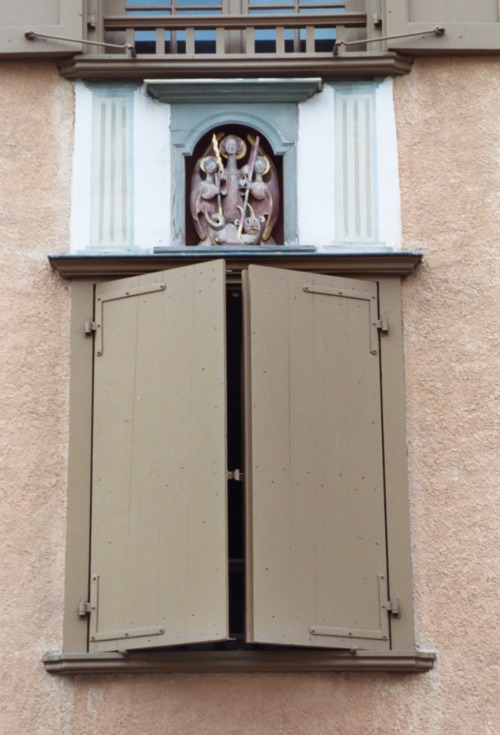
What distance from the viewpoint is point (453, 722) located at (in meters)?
10.8

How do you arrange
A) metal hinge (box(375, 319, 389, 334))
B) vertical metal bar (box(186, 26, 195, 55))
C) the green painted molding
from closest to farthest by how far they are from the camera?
metal hinge (box(375, 319, 389, 334))
the green painted molding
vertical metal bar (box(186, 26, 195, 55))

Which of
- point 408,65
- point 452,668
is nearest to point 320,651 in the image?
point 452,668

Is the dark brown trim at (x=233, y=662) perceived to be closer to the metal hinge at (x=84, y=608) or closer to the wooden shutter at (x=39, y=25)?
the metal hinge at (x=84, y=608)

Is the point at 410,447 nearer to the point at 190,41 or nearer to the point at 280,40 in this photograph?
the point at 280,40

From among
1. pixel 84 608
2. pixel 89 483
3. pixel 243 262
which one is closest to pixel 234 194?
pixel 243 262

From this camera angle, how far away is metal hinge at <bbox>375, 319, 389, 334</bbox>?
1137 centimetres

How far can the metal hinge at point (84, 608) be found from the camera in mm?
10867

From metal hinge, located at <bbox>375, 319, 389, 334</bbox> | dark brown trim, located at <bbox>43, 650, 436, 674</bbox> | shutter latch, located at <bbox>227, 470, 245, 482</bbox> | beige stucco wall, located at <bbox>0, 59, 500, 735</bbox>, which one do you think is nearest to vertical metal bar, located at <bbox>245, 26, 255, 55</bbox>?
beige stucco wall, located at <bbox>0, 59, 500, 735</bbox>

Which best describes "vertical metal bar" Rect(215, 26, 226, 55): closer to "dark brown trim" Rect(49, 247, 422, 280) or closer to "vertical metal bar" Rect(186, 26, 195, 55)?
"vertical metal bar" Rect(186, 26, 195, 55)

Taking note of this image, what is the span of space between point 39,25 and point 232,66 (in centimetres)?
113

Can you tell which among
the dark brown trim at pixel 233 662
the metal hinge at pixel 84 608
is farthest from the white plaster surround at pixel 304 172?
the dark brown trim at pixel 233 662

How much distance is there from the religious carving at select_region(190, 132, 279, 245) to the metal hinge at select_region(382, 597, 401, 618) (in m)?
2.20

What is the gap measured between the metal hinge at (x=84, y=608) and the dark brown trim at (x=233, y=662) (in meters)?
0.21

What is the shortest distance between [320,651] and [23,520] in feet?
5.61
